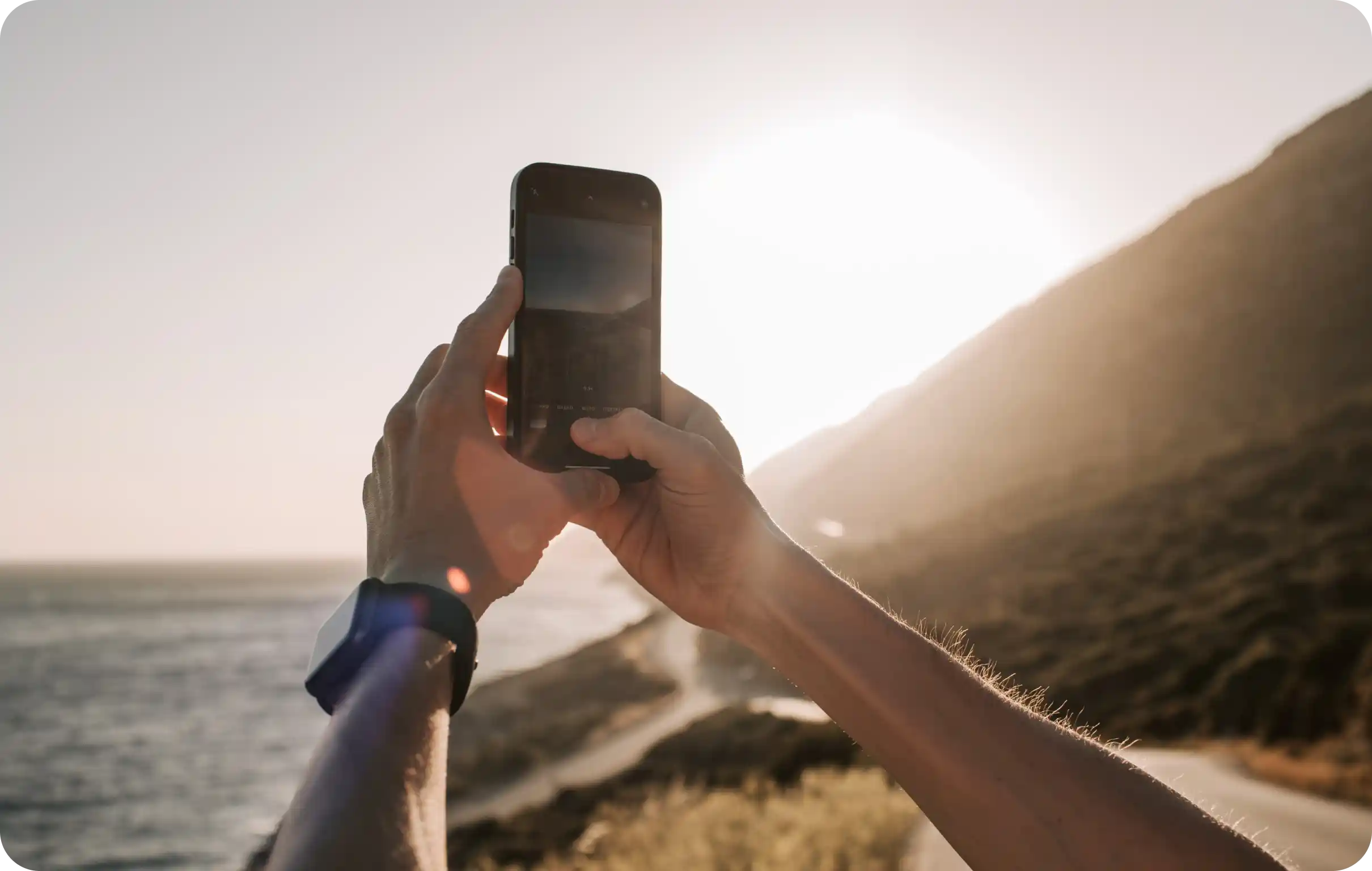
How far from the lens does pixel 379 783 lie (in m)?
1.38

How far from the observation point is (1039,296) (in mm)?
98312

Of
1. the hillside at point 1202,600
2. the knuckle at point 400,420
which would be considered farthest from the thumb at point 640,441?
the hillside at point 1202,600

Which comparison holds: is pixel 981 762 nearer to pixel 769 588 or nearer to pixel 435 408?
pixel 769 588

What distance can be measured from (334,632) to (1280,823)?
1344 centimetres

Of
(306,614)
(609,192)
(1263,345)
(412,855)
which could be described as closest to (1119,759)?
(412,855)

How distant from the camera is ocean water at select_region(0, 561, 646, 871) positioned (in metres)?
34.2

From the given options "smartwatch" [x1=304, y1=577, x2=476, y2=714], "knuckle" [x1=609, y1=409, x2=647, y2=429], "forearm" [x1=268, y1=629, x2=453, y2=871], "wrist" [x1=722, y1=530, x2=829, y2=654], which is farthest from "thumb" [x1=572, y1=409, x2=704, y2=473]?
"forearm" [x1=268, y1=629, x2=453, y2=871]

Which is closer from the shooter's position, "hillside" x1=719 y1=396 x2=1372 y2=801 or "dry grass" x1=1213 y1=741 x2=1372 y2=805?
"dry grass" x1=1213 y1=741 x2=1372 y2=805

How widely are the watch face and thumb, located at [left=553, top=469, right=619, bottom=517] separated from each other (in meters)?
0.90

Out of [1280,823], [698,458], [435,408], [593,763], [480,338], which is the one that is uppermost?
[480,338]

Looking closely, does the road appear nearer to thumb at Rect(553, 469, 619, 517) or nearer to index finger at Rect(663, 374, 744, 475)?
index finger at Rect(663, 374, 744, 475)

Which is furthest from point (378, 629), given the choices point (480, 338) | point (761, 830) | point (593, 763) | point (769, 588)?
point (593, 763)

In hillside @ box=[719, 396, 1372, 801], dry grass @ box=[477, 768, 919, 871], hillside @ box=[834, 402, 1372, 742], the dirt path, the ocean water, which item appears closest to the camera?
dry grass @ box=[477, 768, 919, 871]

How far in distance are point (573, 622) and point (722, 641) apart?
64856mm
